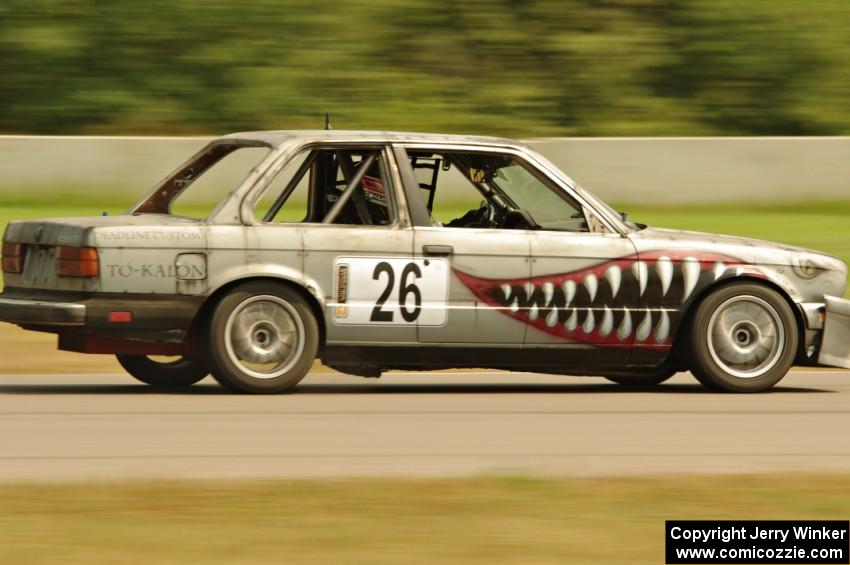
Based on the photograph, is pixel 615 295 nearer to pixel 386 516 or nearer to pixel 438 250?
pixel 438 250

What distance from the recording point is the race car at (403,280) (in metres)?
8.77

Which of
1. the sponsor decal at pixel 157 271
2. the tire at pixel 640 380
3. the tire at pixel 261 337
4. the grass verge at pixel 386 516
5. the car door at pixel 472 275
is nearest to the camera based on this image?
the grass verge at pixel 386 516

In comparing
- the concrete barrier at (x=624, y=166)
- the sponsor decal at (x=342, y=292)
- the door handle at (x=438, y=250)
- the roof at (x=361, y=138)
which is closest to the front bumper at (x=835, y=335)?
the roof at (x=361, y=138)

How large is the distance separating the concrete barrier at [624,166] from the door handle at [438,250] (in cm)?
991

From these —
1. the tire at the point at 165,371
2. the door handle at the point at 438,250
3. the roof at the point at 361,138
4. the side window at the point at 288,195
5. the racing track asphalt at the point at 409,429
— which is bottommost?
the racing track asphalt at the point at 409,429

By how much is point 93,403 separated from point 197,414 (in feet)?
2.56

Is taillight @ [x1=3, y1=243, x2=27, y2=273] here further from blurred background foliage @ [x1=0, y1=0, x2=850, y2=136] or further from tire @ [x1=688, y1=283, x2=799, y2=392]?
blurred background foliage @ [x1=0, y1=0, x2=850, y2=136]

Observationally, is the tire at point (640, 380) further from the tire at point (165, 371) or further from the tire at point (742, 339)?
the tire at point (165, 371)

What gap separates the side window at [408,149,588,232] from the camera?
30.8 ft

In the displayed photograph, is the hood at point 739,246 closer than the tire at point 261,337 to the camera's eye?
No

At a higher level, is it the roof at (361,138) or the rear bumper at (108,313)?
the roof at (361,138)

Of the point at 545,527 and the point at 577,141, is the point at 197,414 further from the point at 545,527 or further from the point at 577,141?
the point at 577,141

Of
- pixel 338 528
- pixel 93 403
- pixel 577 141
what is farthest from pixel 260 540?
pixel 577 141

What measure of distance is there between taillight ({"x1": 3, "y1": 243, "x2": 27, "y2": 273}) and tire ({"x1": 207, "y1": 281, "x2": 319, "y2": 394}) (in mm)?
1222
